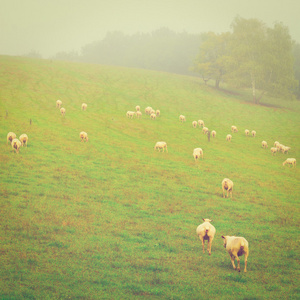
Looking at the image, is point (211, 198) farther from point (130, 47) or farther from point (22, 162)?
point (130, 47)

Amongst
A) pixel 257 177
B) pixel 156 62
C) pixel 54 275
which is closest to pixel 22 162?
pixel 54 275

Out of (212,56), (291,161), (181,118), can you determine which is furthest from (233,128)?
(212,56)

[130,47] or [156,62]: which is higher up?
[130,47]

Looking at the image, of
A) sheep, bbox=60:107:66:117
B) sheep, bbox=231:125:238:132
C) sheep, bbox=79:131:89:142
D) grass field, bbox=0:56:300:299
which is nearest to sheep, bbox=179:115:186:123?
grass field, bbox=0:56:300:299

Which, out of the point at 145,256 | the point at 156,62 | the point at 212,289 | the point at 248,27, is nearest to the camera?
the point at 212,289

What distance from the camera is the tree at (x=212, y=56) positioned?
7894 cm

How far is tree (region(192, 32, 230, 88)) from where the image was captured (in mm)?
78938

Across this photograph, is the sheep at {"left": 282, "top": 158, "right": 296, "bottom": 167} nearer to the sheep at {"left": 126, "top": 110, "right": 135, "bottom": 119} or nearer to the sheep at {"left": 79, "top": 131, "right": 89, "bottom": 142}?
the sheep at {"left": 79, "top": 131, "right": 89, "bottom": 142}

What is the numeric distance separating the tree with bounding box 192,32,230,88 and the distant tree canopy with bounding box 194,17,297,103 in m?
0.29

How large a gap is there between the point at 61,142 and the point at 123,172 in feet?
34.4

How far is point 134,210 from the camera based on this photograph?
53.1 feet

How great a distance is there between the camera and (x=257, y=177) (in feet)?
86.1

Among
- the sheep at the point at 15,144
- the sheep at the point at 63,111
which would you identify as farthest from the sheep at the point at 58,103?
the sheep at the point at 15,144

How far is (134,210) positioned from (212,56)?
7657cm
